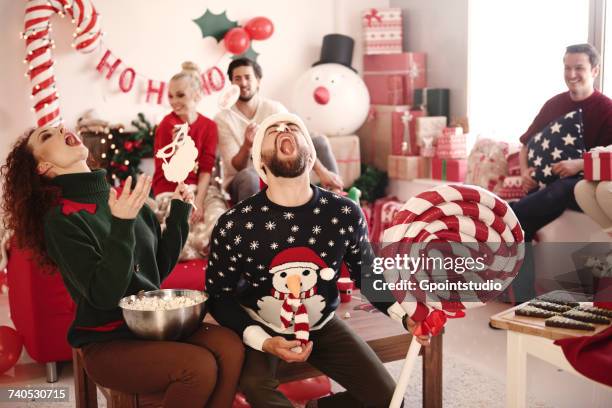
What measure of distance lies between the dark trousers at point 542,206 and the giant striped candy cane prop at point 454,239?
2138mm

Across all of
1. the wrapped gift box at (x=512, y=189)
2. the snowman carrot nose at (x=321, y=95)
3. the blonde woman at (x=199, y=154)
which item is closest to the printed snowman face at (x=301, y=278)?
the blonde woman at (x=199, y=154)

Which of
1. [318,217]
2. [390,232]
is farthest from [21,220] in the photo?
[390,232]

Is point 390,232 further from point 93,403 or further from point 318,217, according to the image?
point 93,403

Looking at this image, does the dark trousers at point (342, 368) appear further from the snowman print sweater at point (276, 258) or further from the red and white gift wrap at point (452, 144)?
the red and white gift wrap at point (452, 144)

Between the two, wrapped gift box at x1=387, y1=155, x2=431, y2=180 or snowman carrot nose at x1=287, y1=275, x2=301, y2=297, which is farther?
wrapped gift box at x1=387, y1=155, x2=431, y2=180

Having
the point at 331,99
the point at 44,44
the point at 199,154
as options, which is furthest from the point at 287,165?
the point at 331,99

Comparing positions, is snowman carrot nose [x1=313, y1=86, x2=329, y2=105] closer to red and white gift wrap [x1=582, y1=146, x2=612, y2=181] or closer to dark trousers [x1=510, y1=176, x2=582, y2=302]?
dark trousers [x1=510, y1=176, x2=582, y2=302]

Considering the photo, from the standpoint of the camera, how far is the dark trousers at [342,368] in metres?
2.12

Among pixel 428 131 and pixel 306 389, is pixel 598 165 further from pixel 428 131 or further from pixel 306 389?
pixel 428 131

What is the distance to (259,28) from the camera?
5848 mm

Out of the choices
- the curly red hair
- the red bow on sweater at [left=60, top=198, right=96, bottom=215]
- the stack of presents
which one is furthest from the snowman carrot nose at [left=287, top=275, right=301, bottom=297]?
the stack of presents

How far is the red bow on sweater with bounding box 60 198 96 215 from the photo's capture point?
2178 millimetres

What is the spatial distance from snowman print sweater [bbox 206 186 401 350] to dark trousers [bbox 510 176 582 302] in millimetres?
2060

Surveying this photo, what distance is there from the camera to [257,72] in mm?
4406
